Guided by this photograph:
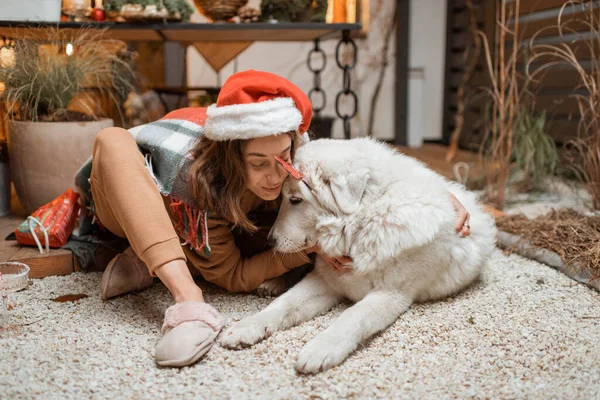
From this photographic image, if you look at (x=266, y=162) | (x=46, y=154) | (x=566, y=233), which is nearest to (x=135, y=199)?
(x=266, y=162)

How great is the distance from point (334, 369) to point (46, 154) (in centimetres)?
186

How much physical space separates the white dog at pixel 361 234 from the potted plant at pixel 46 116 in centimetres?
137

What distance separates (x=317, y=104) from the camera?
20.3 feet

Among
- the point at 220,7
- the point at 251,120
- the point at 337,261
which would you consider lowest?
the point at 337,261

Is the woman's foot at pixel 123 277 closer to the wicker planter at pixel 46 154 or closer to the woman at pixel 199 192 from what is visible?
the woman at pixel 199 192

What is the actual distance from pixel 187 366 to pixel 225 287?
636 mm

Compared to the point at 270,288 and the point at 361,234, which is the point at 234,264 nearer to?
the point at 270,288

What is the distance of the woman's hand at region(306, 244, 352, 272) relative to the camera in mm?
1959

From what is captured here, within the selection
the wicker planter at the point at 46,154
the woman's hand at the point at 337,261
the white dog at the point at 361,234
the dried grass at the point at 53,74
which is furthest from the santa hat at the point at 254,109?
the dried grass at the point at 53,74

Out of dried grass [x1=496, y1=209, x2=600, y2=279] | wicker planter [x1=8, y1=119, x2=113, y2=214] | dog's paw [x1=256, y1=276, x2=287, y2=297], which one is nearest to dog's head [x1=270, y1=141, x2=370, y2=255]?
dog's paw [x1=256, y1=276, x2=287, y2=297]

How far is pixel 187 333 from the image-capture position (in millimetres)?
1677

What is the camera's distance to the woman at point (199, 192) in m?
1.77

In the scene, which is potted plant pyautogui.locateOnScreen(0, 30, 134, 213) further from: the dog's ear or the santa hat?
the dog's ear

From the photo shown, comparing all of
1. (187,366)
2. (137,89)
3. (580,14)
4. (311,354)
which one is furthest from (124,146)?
(580,14)
